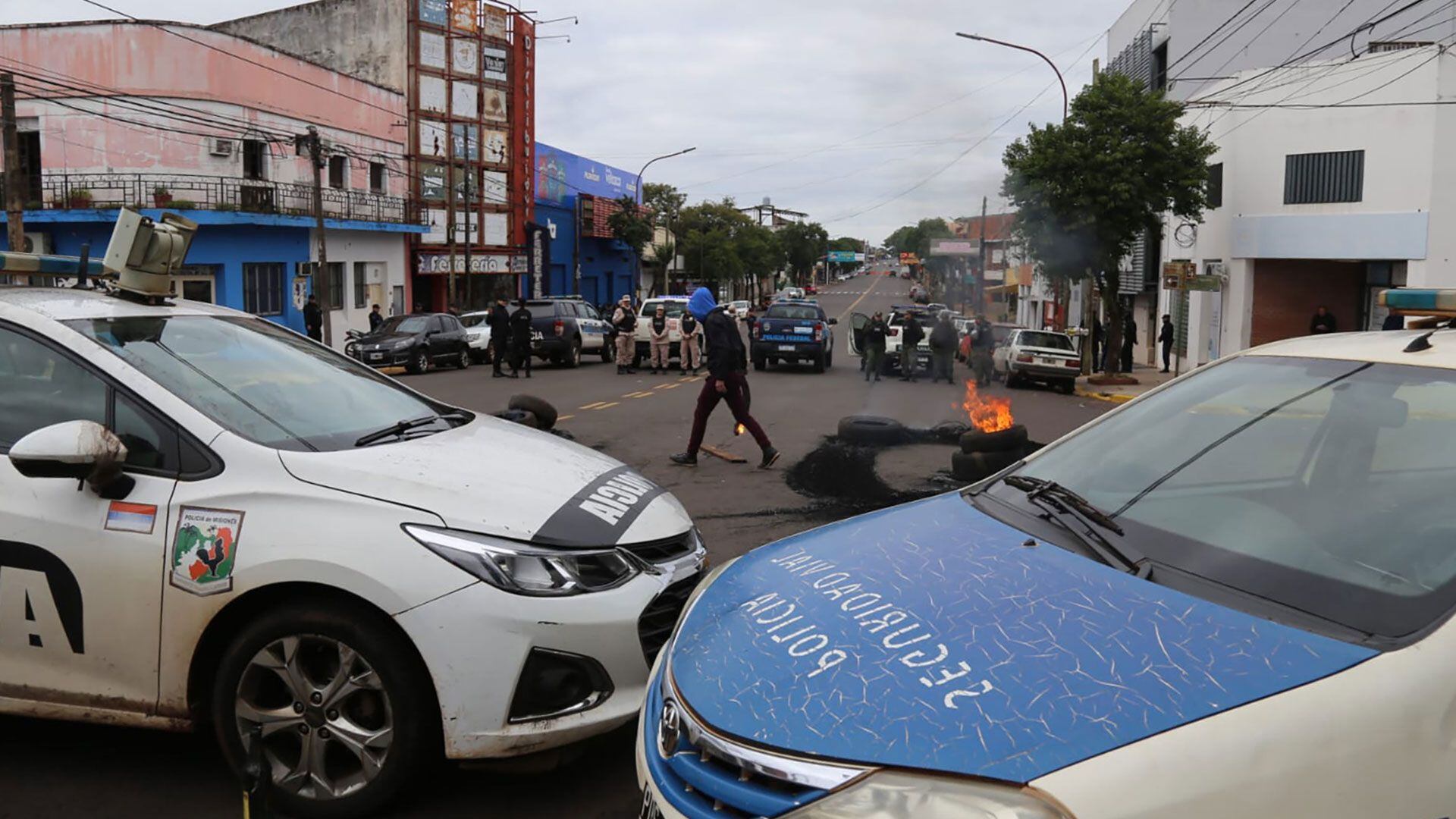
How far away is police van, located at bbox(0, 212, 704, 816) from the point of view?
3.33 meters

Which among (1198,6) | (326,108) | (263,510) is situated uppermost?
(1198,6)

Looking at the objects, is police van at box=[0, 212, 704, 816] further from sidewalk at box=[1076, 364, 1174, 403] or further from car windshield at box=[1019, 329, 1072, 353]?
car windshield at box=[1019, 329, 1072, 353]

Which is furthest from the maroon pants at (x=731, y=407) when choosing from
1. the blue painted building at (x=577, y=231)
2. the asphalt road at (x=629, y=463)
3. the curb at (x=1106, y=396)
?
the blue painted building at (x=577, y=231)

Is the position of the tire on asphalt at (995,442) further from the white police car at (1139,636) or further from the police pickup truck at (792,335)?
the police pickup truck at (792,335)

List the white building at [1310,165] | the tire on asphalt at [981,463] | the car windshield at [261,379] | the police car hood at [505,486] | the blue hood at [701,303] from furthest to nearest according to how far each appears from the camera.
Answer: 1. the white building at [1310,165]
2. the blue hood at [701,303]
3. the tire on asphalt at [981,463]
4. the car windshield at [261,379]
5. the police car hood at [505,486]

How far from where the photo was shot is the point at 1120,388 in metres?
26.2

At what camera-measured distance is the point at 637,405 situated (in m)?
17.5

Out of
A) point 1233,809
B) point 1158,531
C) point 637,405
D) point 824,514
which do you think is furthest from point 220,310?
point 637,405

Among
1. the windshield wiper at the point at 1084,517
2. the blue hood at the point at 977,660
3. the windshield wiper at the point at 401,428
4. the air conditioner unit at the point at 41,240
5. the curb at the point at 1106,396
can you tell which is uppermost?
the air conditioner unit at the point at 41,240

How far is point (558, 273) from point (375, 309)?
24743 mm

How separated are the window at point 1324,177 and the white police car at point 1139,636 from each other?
25506mm

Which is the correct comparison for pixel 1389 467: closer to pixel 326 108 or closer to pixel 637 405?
pixel 637 405

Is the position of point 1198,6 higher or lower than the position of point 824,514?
higher

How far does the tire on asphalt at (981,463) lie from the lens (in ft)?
24.7
